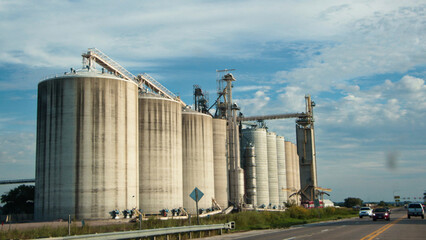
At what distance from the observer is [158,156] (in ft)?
199

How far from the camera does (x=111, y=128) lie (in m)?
51.3

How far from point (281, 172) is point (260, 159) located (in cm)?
1429

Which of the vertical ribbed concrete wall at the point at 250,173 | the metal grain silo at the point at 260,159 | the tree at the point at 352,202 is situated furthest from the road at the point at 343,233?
the tree at the point at 352,202

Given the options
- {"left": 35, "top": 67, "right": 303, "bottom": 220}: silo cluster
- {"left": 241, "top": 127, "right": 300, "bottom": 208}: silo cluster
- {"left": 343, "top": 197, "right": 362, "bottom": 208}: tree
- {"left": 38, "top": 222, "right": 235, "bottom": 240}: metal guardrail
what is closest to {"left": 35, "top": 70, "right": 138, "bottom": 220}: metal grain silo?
{"left": 35, "top": 67, "right": 303, "bottom": 220}: silo cluster

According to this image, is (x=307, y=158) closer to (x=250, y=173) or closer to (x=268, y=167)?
(x=268, y=167)

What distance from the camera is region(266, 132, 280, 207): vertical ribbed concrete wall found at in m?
98.4

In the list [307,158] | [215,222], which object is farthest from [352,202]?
[215,222]

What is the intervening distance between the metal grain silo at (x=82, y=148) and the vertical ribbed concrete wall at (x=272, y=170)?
51053 mm

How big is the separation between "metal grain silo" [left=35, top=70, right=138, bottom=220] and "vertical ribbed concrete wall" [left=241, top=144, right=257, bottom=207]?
3810cm

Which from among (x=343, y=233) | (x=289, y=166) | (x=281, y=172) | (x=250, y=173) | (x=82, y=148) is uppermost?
(x=82, y=148)

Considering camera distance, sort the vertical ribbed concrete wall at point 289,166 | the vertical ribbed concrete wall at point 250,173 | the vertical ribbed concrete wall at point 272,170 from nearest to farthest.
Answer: the vertical ribbed concrete wall at point 250,173, the vertical ribbed concrete wall at point 272,170, the vertical ribbed concrete wall at point 289,166

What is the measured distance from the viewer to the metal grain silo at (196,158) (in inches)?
2776

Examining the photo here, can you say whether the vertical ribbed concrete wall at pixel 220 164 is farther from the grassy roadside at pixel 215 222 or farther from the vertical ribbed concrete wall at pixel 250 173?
the grassy roadside at pixel 215 222

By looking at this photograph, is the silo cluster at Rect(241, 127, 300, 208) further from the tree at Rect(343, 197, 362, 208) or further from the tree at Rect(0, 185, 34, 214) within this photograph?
the tree at Rect(343, 197, 362, 208)
